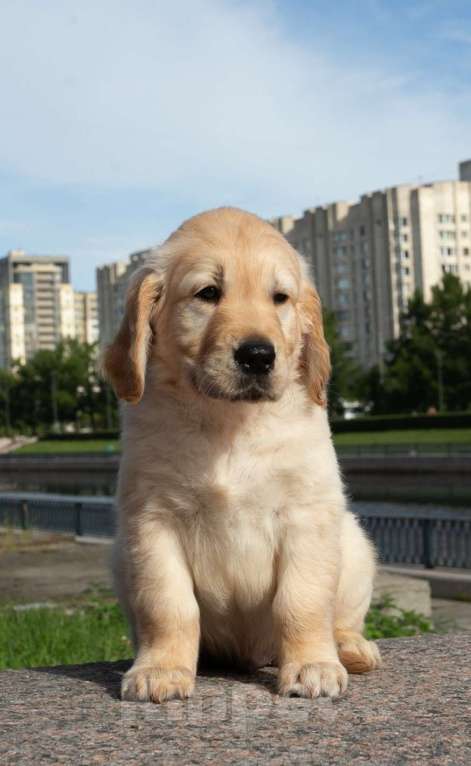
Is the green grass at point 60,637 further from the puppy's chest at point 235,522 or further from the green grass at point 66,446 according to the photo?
the green grass at point 66,446

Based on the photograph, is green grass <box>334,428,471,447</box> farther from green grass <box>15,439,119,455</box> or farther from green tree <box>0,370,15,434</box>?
green tree <box>0,370,15,434</box>

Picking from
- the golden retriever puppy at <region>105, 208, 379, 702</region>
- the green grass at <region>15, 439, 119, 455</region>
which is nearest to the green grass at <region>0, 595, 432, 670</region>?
the golden retriever puppy at <region>105, 208, 379, 702</region>

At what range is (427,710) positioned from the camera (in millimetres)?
3031

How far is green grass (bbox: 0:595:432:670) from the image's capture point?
659cm

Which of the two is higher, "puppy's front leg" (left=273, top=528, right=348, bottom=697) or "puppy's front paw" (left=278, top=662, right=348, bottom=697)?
"puppy's front leg" (left=273, top=528, right=348, bottom=697)

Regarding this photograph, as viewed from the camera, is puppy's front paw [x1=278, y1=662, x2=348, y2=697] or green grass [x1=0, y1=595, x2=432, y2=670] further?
green grass [x1=0, y1=595, x2=432, y2=670]

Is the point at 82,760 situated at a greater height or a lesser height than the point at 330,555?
lesser

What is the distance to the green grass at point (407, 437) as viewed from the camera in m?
47.0

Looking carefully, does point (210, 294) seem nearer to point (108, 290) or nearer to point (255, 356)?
point (255, 356)

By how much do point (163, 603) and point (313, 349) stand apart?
0.96 metres

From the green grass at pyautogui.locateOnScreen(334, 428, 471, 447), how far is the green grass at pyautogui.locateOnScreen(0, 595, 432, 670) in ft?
121

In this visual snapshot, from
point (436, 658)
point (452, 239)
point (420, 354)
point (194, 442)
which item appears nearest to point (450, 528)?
point (436, 658)

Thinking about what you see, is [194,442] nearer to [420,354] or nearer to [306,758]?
[306,758]

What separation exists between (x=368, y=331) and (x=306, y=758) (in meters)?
121
